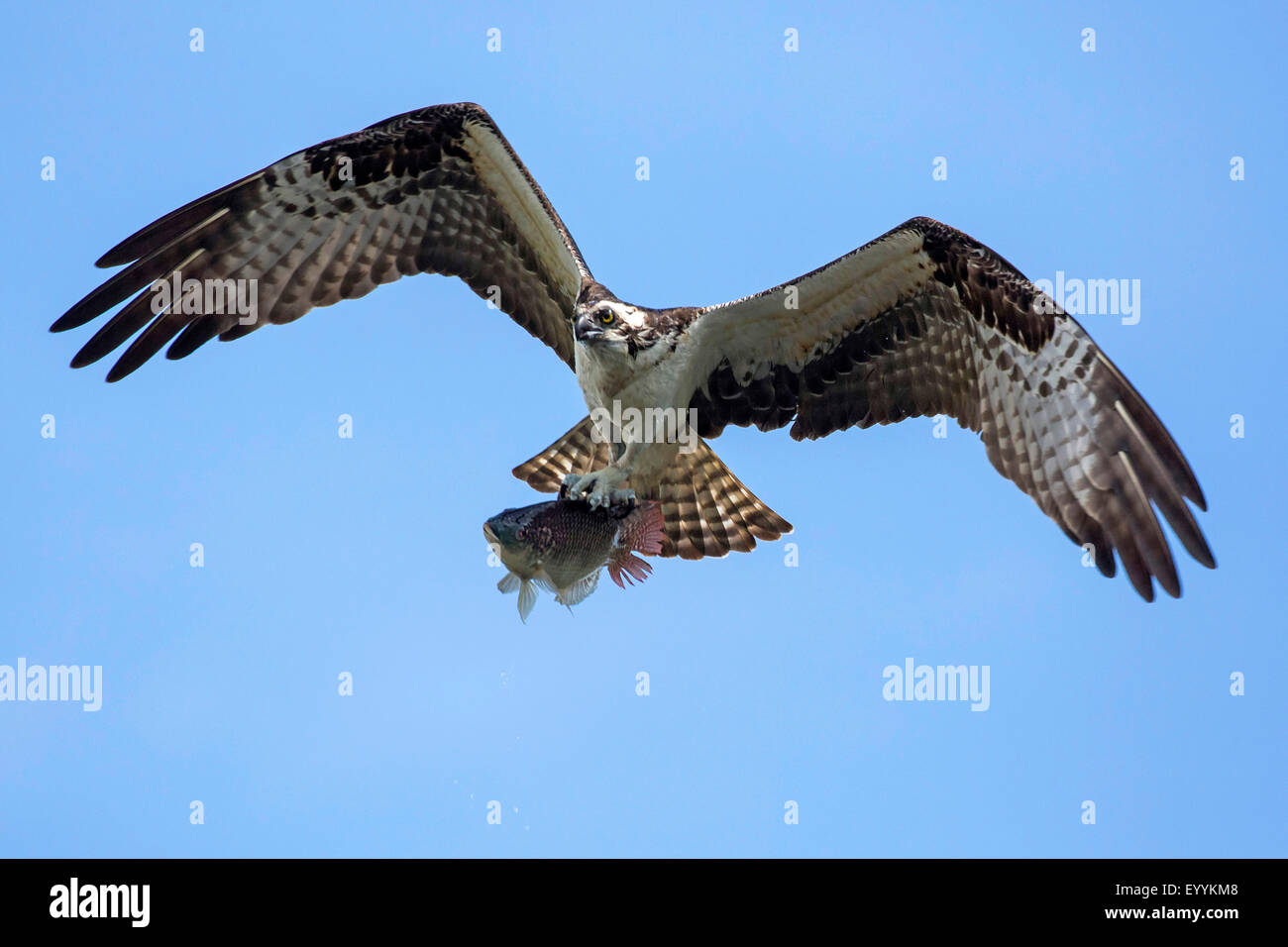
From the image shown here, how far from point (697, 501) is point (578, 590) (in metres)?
2.18

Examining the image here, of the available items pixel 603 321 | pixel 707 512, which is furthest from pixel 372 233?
pixel 707 512

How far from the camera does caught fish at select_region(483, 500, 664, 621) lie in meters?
7.22

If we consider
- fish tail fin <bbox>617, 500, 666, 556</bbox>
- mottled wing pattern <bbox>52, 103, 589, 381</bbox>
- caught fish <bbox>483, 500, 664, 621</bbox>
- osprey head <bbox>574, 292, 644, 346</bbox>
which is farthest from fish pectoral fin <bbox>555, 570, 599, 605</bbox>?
mottled wing pattern <bbox>52, 103, 589, 381</bbox>

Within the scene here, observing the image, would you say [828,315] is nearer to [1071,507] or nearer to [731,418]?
[731,418]

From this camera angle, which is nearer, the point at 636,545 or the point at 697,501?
the point at 636,545

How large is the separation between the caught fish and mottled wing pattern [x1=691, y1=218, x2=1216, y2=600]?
163 cm

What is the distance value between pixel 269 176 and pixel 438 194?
3.71 ft

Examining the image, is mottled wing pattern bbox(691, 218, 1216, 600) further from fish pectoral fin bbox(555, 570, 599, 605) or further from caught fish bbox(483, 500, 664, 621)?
fish pectoral fin bbox(555, 570, 599, 605)

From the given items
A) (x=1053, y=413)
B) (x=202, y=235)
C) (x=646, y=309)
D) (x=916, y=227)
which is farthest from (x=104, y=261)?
(x=1053, y=413)

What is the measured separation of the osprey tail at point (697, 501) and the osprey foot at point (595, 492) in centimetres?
154

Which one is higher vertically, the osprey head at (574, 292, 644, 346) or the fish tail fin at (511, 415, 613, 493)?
the osprey head at (574, 292, 644, 346)

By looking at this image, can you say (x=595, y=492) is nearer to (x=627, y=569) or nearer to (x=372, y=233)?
(x=627, y=569)

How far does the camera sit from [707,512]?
9750mm

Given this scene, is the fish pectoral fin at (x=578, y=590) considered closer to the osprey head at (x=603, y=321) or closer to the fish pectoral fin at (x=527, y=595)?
the fish pectoral fin at (x=527, y=595)
